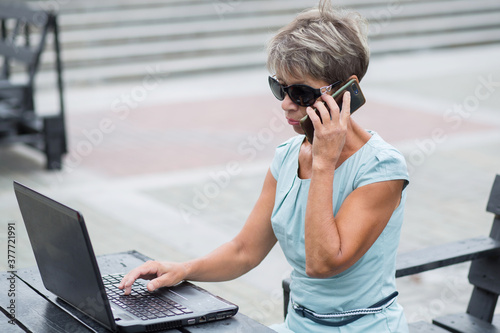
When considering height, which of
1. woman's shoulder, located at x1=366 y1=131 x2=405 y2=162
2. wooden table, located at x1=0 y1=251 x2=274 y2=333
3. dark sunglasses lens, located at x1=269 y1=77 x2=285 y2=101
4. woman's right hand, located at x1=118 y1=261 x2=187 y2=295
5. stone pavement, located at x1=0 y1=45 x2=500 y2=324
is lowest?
stone pavement, located at x1=0 y1=45 x2=500 y2=324

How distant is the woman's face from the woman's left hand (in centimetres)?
10

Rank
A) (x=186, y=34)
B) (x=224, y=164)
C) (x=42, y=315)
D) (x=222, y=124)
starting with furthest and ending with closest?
1. (x=186, y=34)
2. (x=222, y=124)
3. (x=224, y=164)
4. (x=42, y=315)

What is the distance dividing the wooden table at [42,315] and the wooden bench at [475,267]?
1.04 meters

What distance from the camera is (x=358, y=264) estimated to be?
230cm

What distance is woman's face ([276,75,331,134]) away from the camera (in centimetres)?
229

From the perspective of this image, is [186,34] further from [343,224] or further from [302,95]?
[343,224]

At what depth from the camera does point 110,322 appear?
1.97m

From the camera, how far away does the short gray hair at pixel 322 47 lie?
225 cm

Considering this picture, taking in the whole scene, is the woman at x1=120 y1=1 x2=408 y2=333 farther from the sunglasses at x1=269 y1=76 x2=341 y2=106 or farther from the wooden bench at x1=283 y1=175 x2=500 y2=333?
the wooden bench at x1=283 y1=175 x2=500 y2=333

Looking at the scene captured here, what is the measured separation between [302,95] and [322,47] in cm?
16

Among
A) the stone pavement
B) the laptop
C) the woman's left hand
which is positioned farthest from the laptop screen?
the stone pavement

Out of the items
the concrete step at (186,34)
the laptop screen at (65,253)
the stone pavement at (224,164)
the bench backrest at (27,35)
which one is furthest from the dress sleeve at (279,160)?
the concrete step at (186,34)

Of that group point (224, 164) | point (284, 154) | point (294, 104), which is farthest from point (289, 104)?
point (224, 164)

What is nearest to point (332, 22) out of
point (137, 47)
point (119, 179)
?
point (119, 179)
